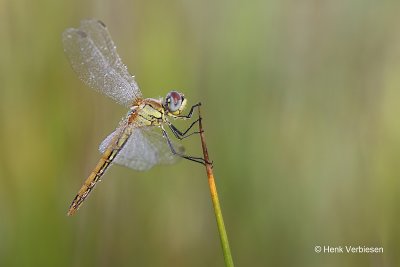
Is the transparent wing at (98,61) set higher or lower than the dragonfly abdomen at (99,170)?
higher

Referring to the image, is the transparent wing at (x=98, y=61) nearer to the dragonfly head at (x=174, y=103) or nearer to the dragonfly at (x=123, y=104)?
the dragonfly at (x=123, y=104)

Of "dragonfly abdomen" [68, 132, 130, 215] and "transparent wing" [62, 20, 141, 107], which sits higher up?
"transparent wing" [62, 20, 141, 107]

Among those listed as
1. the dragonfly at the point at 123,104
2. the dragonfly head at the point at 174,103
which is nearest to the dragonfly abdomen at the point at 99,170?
the dragonfly at the point at 123,104

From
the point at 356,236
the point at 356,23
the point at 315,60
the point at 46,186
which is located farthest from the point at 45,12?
the point at 356,236

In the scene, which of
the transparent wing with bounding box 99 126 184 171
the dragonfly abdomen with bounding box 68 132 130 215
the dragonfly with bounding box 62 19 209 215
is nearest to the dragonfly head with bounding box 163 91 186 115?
the dragonfly with bounding box 62 19 209 215

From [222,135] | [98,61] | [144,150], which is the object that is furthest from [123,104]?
[222,135]

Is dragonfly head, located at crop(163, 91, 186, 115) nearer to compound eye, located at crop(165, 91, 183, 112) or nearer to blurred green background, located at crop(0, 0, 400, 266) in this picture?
compound eye, located at crop(165, 91, 183, 112)

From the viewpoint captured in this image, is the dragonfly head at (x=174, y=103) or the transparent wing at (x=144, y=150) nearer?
the transparent wing at (x=144, y=150)

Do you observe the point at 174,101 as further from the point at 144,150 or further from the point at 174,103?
the point at 144,150
